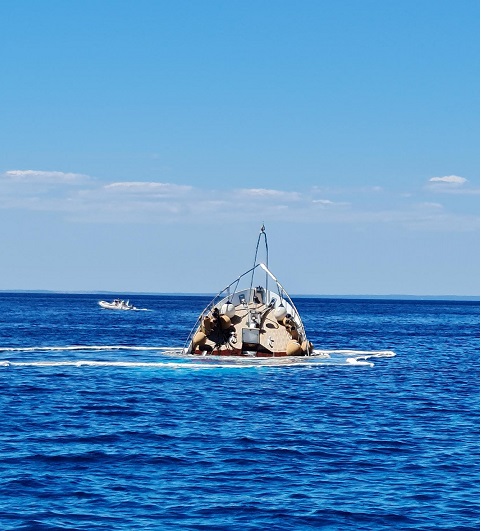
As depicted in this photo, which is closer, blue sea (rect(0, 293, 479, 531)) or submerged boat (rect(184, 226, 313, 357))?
blue sea (rect(0, 293, 479, 531))

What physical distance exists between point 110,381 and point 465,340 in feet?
233

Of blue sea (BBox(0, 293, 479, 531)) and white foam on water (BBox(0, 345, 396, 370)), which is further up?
white foam on water (BBox(0, 345, 396, 370))

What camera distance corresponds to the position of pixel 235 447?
34.1m

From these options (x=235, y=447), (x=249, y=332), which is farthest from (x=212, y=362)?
(x=235, y=447)

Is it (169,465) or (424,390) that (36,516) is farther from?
(424,390)

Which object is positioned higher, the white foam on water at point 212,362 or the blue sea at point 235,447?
the white foam on water at point 212,362

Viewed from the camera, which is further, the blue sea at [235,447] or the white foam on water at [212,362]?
the white foam on water at [212,362]

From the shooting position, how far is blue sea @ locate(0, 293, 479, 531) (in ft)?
82.3

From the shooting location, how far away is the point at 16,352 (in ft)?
246

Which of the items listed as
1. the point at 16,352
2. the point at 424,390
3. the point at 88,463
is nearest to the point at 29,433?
the point at 88,463

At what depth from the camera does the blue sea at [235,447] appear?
25.1 metres

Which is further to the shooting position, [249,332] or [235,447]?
[249,332]

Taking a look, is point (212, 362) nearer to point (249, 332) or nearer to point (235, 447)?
point (249, 332)

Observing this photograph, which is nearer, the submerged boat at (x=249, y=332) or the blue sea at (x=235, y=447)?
A: the blue sea at (x=235, y=447)
